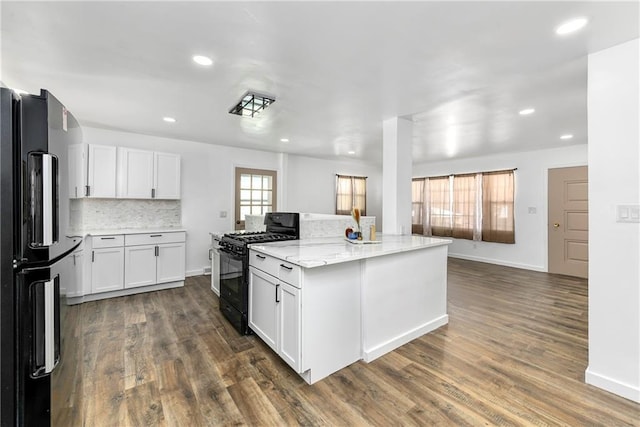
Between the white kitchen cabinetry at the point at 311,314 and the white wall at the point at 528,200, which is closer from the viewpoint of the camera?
the white kitchen cabinetry at the point at 311,314

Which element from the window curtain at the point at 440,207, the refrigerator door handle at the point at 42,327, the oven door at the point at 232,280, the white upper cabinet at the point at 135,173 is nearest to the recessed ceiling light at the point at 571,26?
the oven door at the point at 232,280

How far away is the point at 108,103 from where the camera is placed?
3053 mm

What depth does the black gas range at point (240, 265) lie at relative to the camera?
263 centimetres

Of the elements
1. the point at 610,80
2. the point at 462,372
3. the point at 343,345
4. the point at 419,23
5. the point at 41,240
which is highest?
the point at 419,23

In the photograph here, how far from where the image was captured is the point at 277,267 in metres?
2.19

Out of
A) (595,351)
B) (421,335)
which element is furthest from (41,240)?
(595,351)

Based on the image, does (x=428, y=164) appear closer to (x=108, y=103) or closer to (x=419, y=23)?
(x=419, y=23)

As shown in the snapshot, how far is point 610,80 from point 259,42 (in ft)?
7.86

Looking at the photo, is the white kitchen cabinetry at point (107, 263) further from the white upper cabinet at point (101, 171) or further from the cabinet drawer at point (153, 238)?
the white upper cabinet at point (101, 171)

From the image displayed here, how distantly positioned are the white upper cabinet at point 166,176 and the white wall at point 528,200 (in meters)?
6.05

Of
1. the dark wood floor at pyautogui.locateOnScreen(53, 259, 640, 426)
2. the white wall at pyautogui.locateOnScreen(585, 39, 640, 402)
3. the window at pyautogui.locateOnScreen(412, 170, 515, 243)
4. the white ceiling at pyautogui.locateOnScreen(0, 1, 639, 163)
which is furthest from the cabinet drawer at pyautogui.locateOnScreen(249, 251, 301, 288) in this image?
the window at pyautogui.locateOnScreen(412, 170, 515, 243)

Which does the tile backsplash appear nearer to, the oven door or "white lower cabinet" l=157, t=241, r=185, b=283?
"white lower cabinet" l=157, t=241, r=185, b=283

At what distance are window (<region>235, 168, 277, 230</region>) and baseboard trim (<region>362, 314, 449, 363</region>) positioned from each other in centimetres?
367

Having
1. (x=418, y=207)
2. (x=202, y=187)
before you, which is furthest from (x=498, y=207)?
(x=202, y=187)
